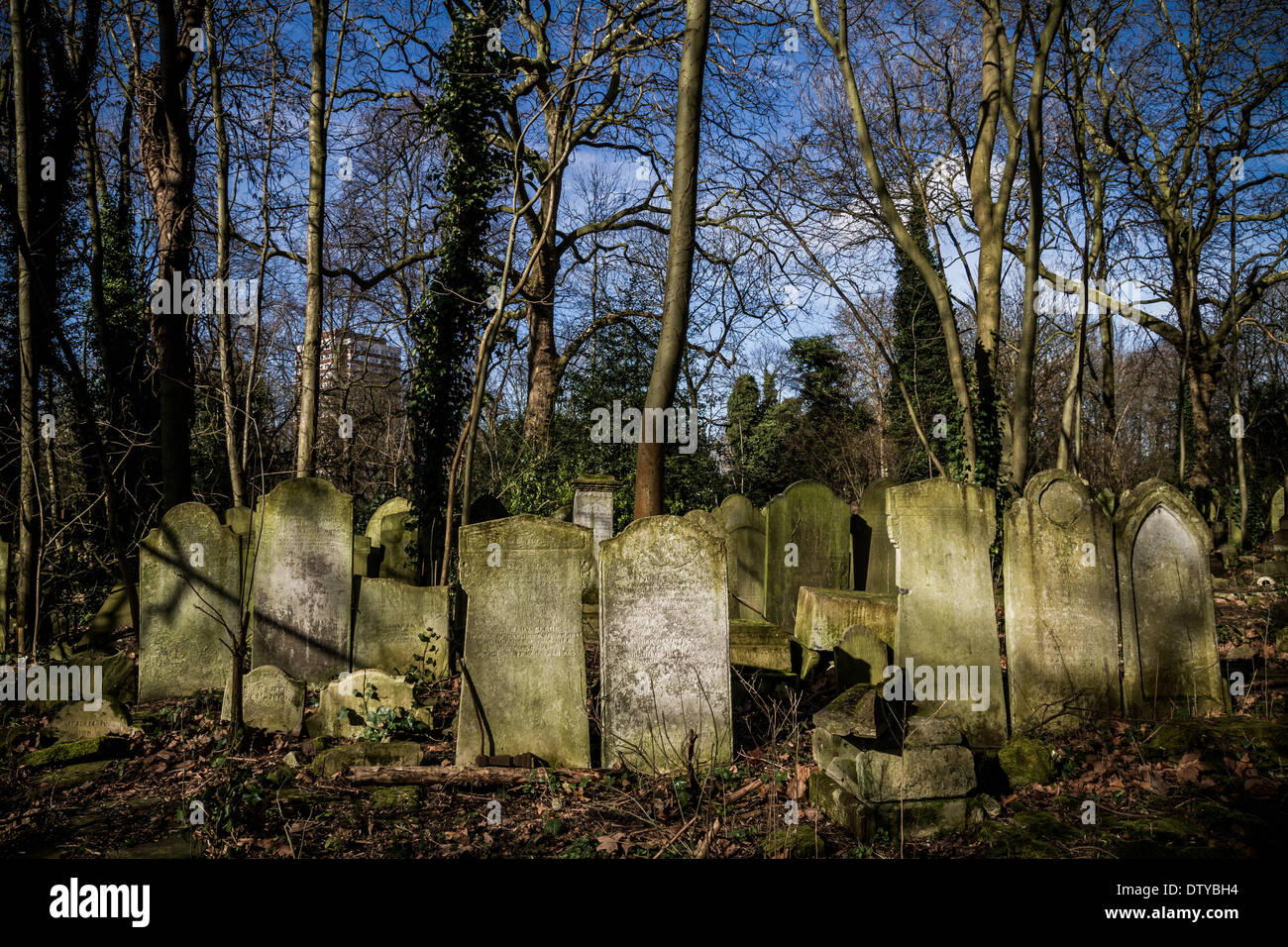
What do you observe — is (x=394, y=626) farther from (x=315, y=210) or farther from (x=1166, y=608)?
(x=1166, y=608)

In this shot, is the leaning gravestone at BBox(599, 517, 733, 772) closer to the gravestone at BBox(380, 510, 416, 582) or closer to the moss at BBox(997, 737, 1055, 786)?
the moss at BBox(997, 737, 1055, 786)

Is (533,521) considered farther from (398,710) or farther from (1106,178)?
(1106,178)

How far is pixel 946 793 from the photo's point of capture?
12.7 ft

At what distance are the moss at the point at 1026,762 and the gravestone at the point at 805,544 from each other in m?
3.71

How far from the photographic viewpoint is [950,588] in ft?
16.8

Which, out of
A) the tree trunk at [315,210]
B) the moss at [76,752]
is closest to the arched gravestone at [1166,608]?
the moss at [76,752]

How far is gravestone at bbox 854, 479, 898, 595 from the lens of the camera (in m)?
8.46

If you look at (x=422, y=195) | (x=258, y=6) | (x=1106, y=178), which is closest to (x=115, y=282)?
(x=258, y=6)

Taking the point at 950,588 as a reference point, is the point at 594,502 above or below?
above

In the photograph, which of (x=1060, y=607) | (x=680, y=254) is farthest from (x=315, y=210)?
(x=1060, y=607)

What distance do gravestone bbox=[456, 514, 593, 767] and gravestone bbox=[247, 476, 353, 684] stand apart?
1.99m

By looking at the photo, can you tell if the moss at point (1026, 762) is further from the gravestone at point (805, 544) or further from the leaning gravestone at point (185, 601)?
the leaning gravestone at point (185, 601)

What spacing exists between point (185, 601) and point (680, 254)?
17.2 feet

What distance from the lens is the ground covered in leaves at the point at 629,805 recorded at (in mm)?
3699
